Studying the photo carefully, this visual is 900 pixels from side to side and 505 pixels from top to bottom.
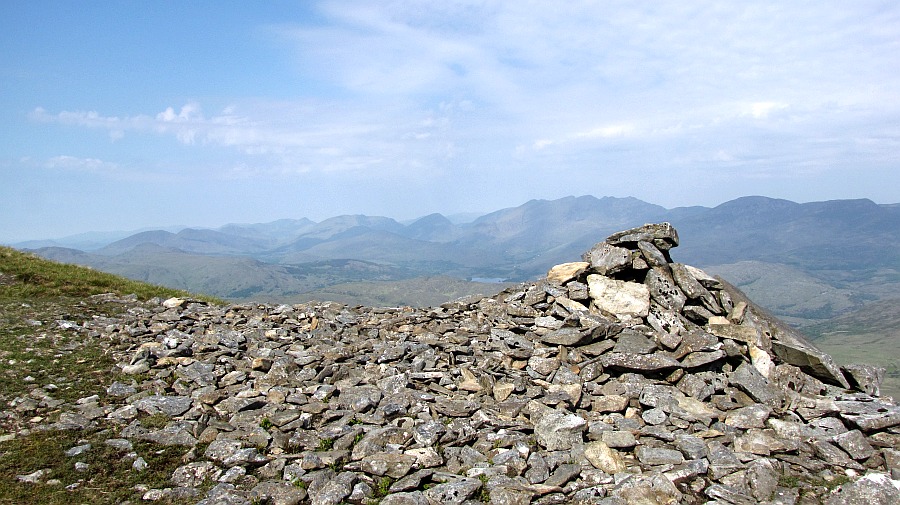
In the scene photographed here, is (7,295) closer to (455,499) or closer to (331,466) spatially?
(331,466)

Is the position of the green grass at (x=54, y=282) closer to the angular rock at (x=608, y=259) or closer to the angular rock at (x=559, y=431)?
the angular rock at (x=608, y=259)

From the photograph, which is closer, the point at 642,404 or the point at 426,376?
the point at 642,404

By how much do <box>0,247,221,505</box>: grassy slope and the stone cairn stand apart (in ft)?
1.63

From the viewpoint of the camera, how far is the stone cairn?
1030 centimetres

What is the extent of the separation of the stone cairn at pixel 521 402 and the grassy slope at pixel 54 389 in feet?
1.63

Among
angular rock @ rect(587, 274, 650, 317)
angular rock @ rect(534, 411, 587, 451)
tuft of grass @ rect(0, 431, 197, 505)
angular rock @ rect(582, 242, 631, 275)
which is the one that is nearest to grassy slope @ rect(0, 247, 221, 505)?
tuft of grass @ rect(0, 431, 197, 505)

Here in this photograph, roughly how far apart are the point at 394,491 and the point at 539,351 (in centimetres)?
852

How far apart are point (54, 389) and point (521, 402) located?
1345 cm

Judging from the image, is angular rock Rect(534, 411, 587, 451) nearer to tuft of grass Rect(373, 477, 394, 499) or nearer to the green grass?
tuft of grass Rect(373, 477, 394, 499)

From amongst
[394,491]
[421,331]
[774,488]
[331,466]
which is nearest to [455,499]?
[394,491]

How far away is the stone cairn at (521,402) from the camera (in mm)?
10297

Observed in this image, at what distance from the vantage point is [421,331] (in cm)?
1980

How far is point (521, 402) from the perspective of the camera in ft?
46.2

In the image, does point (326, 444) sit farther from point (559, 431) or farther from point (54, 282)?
point (54, 282)
